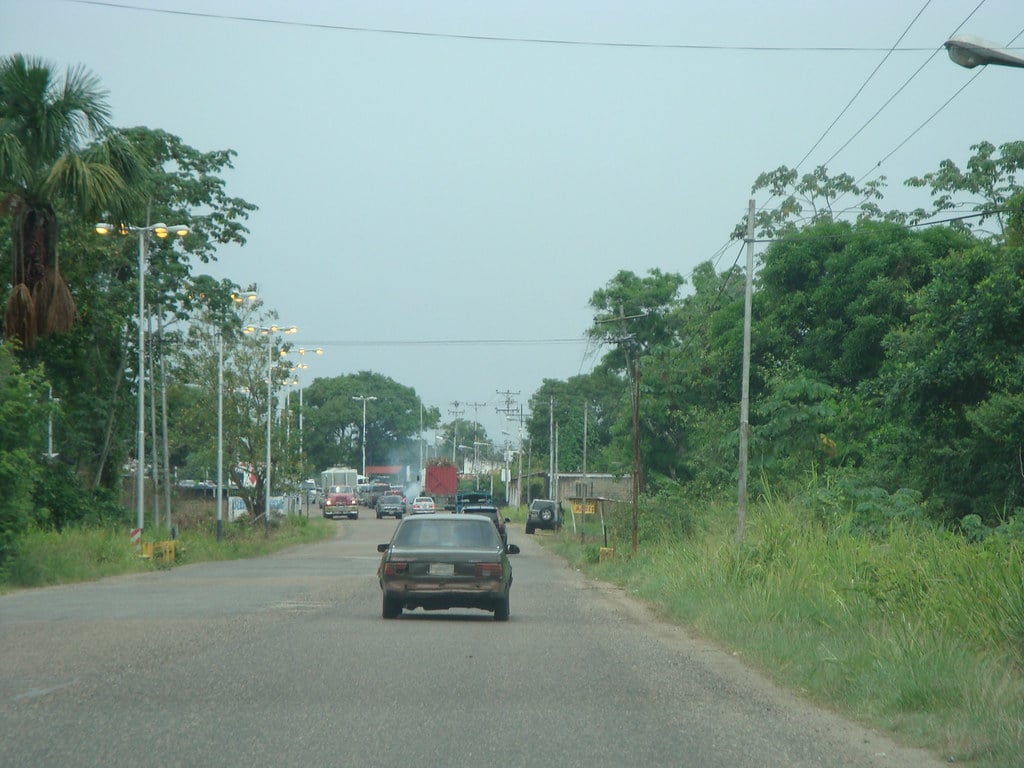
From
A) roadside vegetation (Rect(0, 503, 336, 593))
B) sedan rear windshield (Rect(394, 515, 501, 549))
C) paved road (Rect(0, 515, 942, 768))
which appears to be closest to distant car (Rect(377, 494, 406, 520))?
roadside vegetation (Rect(0, 503, 336, 593))

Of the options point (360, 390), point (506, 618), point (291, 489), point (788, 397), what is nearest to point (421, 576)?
point (506, 618)

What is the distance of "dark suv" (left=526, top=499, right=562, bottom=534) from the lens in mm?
70125

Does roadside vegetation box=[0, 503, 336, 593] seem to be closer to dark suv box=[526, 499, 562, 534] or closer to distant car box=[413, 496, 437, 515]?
dark suv box=[526, 499, 562, 534]

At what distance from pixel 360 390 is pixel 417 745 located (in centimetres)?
14503

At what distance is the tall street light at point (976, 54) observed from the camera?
10.3 metres

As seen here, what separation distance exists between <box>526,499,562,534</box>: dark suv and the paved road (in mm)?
50037

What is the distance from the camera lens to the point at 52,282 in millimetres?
26969

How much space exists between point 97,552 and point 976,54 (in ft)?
88.4

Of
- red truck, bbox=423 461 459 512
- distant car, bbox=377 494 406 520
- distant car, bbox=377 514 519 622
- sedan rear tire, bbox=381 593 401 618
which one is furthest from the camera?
distant car, bbox=377 494 406 520

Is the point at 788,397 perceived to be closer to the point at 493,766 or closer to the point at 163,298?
the point at 163,298

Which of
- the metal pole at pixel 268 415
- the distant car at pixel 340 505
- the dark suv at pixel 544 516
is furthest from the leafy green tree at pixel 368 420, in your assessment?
the metal pole at pixel 268 415

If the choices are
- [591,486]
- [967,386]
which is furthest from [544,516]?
[967,386]

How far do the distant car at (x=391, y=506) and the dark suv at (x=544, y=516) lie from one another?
23.6m

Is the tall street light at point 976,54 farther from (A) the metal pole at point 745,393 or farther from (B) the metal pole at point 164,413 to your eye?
(B) the metal pole at point 164,413
